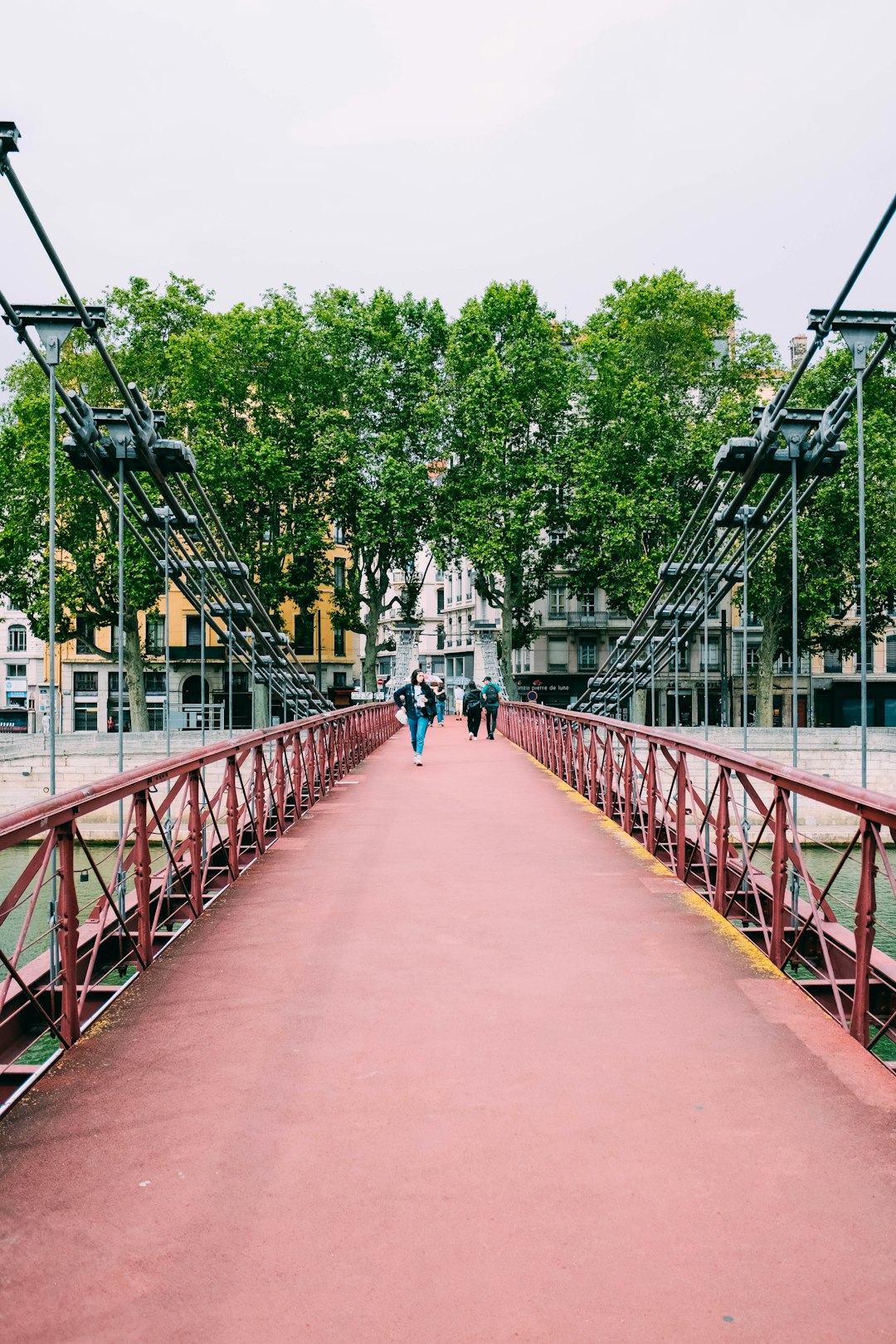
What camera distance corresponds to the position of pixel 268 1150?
3.31 metres

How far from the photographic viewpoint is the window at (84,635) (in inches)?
1452

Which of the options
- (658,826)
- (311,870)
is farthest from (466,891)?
(658,826)

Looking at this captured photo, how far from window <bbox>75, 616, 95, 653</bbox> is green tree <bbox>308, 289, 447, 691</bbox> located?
9.11m

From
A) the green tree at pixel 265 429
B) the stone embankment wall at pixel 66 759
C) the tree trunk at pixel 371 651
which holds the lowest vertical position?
the stone embankment wall at pixel 66 759

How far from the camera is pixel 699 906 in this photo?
6703mm

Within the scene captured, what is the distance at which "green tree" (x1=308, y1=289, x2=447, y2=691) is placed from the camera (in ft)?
119

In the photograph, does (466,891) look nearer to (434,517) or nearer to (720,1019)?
(720,1019)

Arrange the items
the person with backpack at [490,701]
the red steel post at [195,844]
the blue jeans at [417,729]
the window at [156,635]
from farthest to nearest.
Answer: the window at [156,635] < the person with backpack at [490,701] < the blue jeans at [417,729] < the red steel post at [195,844]

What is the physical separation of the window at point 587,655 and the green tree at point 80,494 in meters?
21.4

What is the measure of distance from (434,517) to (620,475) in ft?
20.7

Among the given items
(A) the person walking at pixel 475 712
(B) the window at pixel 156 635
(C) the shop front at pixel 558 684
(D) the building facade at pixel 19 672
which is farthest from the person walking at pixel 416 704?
(D) the building facade at pixel 19 672

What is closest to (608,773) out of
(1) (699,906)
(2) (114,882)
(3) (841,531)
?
(1) (699,906)

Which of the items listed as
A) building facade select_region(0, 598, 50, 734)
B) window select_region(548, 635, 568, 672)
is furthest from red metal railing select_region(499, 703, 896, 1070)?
building facade select_region(0, 598, 50, 734)

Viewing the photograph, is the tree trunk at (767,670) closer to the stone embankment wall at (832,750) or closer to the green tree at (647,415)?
the green tree at (647,415)
